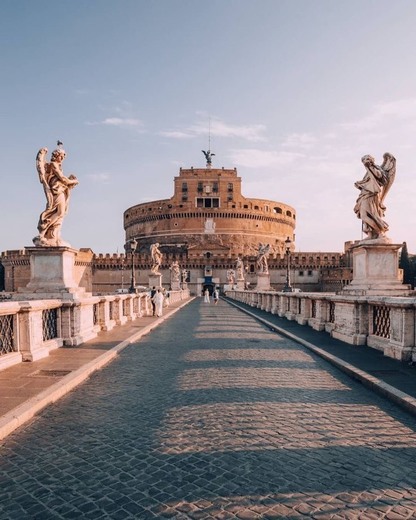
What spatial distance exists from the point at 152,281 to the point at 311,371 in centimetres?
3183

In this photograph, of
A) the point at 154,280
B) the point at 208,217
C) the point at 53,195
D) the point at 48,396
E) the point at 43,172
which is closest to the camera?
the point at 48,396

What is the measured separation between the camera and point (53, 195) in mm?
10562

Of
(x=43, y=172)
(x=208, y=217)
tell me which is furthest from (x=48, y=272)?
(x=208, y=217)

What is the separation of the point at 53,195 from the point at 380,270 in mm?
7856

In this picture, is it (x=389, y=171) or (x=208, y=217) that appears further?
(x=208, y=217)

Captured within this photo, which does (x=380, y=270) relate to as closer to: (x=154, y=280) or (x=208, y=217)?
(x=154, y=280)

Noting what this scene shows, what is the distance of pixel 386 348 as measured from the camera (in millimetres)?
8047

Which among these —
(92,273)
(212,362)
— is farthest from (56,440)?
(92,273)

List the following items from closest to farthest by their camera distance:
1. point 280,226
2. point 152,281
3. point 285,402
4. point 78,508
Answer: point 78,508 → point 285,402 → point 152,281 → point 280,226

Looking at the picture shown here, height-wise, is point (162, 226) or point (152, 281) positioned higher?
point (162, 226)

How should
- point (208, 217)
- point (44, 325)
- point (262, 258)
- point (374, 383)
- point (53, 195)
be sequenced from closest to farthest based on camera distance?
point (374, 383)
point (44, 325)
point (53, 195)
point (262, 258)
point (208, 217)

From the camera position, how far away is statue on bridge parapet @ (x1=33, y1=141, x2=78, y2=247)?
1027 cm

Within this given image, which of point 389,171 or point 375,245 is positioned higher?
point 389,171

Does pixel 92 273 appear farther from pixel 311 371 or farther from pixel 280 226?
pixel 311 371
